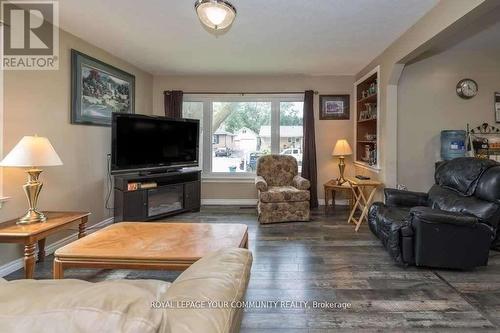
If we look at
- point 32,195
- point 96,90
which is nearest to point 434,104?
point 96,90

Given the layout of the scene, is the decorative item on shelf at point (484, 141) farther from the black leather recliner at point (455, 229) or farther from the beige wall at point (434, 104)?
the black leather recliner at point (455, 229)

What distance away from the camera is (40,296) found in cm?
57

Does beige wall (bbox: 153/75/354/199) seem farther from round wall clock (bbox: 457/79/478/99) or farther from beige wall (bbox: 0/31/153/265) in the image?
round wall clock (bbox: 457/79/478/99)

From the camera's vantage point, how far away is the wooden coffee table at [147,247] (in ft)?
6.20

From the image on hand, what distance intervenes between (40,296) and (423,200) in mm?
3753

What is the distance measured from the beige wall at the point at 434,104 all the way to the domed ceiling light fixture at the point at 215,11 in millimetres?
3077

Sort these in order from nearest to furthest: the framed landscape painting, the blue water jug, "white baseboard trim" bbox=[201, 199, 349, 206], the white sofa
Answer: the white sofa
the framed landscape painting
the blue water jug
"white baseboard trim" bbox=[201, 199, 349, 206]

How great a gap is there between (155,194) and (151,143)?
2.52 feet

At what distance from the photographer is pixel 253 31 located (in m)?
3.26

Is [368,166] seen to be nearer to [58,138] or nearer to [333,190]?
[333,190]

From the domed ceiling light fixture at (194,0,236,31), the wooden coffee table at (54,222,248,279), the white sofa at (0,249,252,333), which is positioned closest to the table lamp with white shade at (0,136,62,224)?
the wooden coffee table at (54,222,248,279)

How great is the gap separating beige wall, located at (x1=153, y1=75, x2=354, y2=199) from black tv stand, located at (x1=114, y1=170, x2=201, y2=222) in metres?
1.59

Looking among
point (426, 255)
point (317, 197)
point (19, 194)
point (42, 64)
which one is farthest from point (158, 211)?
point (426, 255)

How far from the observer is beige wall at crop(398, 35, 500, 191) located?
415 centimetres
